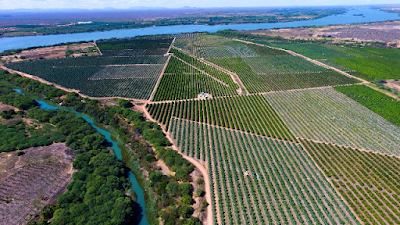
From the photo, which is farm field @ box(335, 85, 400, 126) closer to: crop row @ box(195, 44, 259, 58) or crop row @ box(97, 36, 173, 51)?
crop row @ box(195, 44, 259, 58)

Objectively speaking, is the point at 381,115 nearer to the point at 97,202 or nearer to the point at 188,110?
the point at 188,110

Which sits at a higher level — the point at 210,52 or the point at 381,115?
the point at 210,52

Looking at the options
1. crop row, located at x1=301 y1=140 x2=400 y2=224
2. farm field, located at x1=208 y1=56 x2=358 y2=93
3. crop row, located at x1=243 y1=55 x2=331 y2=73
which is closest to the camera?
crop row, located at x1=301 y1=140 x2=400 y2=224

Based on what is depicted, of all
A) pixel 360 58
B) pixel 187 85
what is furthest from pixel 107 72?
pixel 360 58

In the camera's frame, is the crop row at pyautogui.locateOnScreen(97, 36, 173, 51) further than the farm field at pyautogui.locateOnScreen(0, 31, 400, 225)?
Yes

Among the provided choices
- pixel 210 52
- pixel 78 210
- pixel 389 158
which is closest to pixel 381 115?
pixel 389 158

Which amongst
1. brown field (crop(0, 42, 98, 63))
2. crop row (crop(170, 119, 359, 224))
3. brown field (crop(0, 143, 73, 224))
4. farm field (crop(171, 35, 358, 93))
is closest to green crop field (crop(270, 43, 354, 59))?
farm field (crop(171, 35, 358, 93))

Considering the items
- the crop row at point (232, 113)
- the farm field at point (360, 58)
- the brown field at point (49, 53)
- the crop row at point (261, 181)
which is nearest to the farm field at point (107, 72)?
the brown field at point (49, 53)
